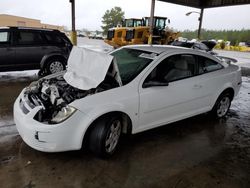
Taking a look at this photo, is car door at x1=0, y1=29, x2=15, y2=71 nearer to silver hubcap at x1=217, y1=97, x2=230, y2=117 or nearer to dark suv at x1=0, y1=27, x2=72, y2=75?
dark suv at x1=0, y1=27, x2=72, y2=75

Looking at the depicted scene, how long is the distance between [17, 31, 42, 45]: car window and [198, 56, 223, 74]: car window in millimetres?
5319

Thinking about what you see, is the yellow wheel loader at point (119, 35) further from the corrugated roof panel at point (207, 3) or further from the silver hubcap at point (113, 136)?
the silver hubcap at point (113, 136)

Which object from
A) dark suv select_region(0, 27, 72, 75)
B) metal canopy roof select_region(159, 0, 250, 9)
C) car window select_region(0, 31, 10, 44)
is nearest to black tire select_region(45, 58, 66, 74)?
dark suv select_region(0, 27, 72, 75)

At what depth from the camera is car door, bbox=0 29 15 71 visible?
6.82m

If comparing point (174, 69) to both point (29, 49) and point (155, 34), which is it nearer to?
point (29, 49)

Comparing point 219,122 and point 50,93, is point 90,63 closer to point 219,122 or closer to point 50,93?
point 50,93

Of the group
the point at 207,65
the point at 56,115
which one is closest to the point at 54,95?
the point at 56,115

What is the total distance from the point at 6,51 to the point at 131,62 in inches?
195

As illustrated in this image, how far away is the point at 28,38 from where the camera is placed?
7141 mm

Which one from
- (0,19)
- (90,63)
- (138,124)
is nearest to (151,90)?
(138,124)

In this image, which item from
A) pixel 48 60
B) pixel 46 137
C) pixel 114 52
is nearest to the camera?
pixel 46 137

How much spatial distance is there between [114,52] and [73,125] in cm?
203

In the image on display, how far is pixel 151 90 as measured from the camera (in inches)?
125

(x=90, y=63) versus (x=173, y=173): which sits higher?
(x=90, y=63)
